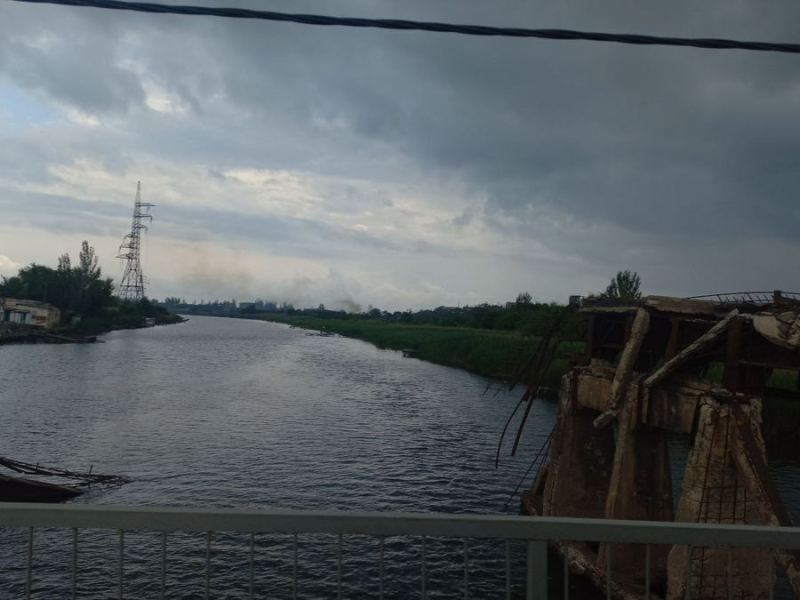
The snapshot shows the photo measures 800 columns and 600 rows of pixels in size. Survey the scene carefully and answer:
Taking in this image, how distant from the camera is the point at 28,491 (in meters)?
20.4

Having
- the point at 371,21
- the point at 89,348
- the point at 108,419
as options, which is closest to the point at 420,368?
the point at 108,419

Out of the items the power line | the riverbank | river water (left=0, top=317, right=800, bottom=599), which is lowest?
river water (left=0, top=317, right=800, bottom=599)

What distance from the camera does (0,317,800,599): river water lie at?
52.2 ft

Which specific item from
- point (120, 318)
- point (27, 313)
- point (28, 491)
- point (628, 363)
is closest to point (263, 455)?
point (28, 491)

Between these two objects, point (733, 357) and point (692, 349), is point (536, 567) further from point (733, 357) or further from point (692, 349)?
point (692, 349)

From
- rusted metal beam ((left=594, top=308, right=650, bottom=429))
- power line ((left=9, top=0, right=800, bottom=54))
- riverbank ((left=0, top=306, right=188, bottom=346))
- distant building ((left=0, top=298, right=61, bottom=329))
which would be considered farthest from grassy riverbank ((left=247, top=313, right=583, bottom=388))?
distant building ((left=0, top=298, right=61, bottom=329))

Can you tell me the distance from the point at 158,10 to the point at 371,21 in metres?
1.66

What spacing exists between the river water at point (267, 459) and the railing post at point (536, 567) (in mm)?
12054

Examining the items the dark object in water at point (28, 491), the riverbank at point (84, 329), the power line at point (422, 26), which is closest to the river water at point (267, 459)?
the dark object in water at point (28, 491)

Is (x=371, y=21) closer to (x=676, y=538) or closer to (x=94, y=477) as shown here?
(x=676, y=538)

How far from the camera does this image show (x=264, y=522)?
368 cm

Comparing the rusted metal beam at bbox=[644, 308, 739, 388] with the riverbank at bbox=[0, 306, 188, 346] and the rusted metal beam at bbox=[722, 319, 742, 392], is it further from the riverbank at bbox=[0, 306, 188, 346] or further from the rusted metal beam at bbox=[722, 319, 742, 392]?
the riverbank at bbox=[0, 306, 188, 346]

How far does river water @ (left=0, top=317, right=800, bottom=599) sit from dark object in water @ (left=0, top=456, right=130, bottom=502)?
3.01 ft

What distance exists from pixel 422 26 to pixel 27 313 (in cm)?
12148
